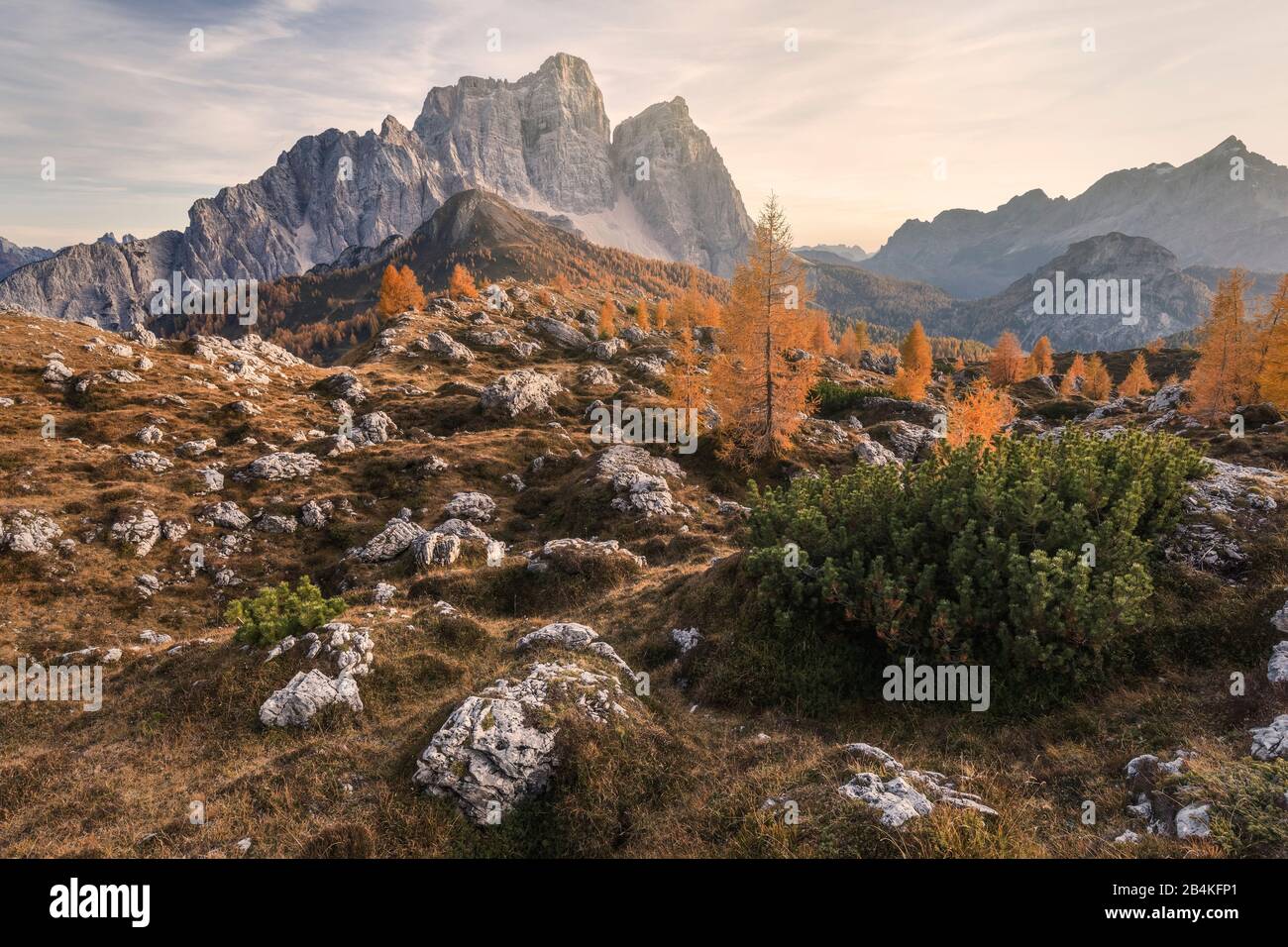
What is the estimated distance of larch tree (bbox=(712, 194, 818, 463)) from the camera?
37.7 meters

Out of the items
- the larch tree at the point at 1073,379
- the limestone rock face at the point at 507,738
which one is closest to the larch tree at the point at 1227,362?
the larch tree at the point at 1073,379

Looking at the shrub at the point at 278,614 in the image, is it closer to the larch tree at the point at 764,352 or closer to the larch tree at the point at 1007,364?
the larch tree at the point at 764,352

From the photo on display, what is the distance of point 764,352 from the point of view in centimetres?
3909

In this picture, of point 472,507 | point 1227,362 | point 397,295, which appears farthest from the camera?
point 397,295

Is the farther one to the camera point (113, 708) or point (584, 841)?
point (113, 708)

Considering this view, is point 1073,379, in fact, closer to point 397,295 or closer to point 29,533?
point 397,295

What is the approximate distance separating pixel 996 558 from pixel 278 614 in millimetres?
18541

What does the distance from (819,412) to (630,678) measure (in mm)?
54645

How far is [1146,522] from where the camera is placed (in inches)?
547

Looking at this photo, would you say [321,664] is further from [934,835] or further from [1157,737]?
[1157,737]

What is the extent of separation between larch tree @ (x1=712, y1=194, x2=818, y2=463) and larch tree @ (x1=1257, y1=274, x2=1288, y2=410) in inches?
1412

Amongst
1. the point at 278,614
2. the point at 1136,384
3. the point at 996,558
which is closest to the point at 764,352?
the point at 996,558
